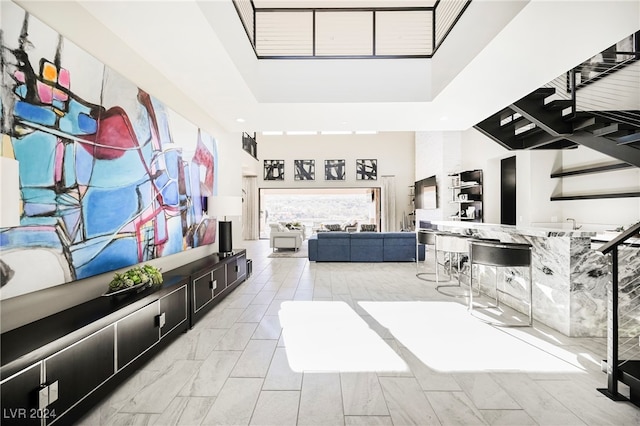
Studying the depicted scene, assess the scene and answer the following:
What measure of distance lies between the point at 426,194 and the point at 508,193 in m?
2.86

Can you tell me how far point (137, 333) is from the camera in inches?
85.5

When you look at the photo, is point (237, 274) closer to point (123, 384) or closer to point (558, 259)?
point (123, 384)

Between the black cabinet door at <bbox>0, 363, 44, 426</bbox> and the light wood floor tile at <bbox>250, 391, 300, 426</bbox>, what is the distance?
1060mm

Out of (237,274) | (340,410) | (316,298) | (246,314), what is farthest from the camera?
(237,274)

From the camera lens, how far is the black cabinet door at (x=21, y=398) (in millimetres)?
1269

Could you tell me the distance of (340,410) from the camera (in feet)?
5.95

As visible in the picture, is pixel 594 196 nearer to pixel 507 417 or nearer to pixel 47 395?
pixel 507 417

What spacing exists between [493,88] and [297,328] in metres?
3.72

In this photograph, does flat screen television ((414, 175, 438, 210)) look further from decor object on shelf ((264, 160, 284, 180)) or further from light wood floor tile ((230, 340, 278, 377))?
light wood floor tile ((230, 340, 278, 377))


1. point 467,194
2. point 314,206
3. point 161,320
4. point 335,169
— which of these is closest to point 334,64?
point 161,320

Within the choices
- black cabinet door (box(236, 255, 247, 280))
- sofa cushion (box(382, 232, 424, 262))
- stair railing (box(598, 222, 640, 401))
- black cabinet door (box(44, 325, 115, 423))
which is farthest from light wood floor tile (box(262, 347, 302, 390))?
sofa cushion (box(382, 232, 424, 262))

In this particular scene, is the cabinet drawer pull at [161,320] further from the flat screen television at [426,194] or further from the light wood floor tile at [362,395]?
the flat screen television at [426,194]

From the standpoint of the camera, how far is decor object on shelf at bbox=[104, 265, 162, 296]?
7.58ft

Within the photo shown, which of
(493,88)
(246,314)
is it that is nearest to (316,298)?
(246,314)
